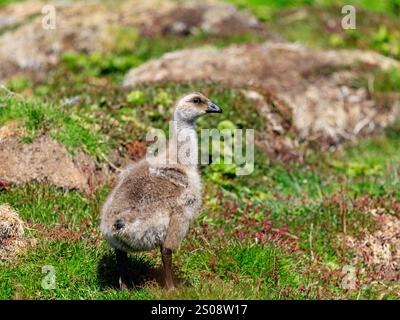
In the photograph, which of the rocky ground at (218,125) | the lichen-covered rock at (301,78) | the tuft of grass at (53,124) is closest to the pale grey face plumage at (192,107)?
the rocky ground at (218,125)

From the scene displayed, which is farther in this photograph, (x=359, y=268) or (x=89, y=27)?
(x=89, y=27)

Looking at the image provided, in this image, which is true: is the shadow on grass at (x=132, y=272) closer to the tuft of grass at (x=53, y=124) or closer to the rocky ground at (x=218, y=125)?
the rocky ground at (x=218, y=125)

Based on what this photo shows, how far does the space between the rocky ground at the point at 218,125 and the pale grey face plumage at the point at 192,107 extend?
5.54 ft

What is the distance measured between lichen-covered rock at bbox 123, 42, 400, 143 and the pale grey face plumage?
22.5 ft

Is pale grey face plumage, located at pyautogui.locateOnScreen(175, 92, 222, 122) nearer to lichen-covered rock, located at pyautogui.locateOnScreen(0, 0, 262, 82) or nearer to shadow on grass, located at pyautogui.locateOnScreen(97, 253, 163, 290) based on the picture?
shadow on grass, located at pyautogui.locateOnScreen(97, 253, 163, 290)

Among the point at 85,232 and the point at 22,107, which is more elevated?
the point at 22,107

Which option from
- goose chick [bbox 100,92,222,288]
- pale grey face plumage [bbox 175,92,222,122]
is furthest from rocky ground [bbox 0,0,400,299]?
pale grey face plumage [bbox 175,92,222,122]

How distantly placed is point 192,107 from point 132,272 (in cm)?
210

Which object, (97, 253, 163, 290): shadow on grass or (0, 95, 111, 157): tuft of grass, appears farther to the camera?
(0, 95, 111, 157): tuft of grass

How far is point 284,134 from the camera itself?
15586 mm

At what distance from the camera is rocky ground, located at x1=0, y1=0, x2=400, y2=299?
30.7ft
